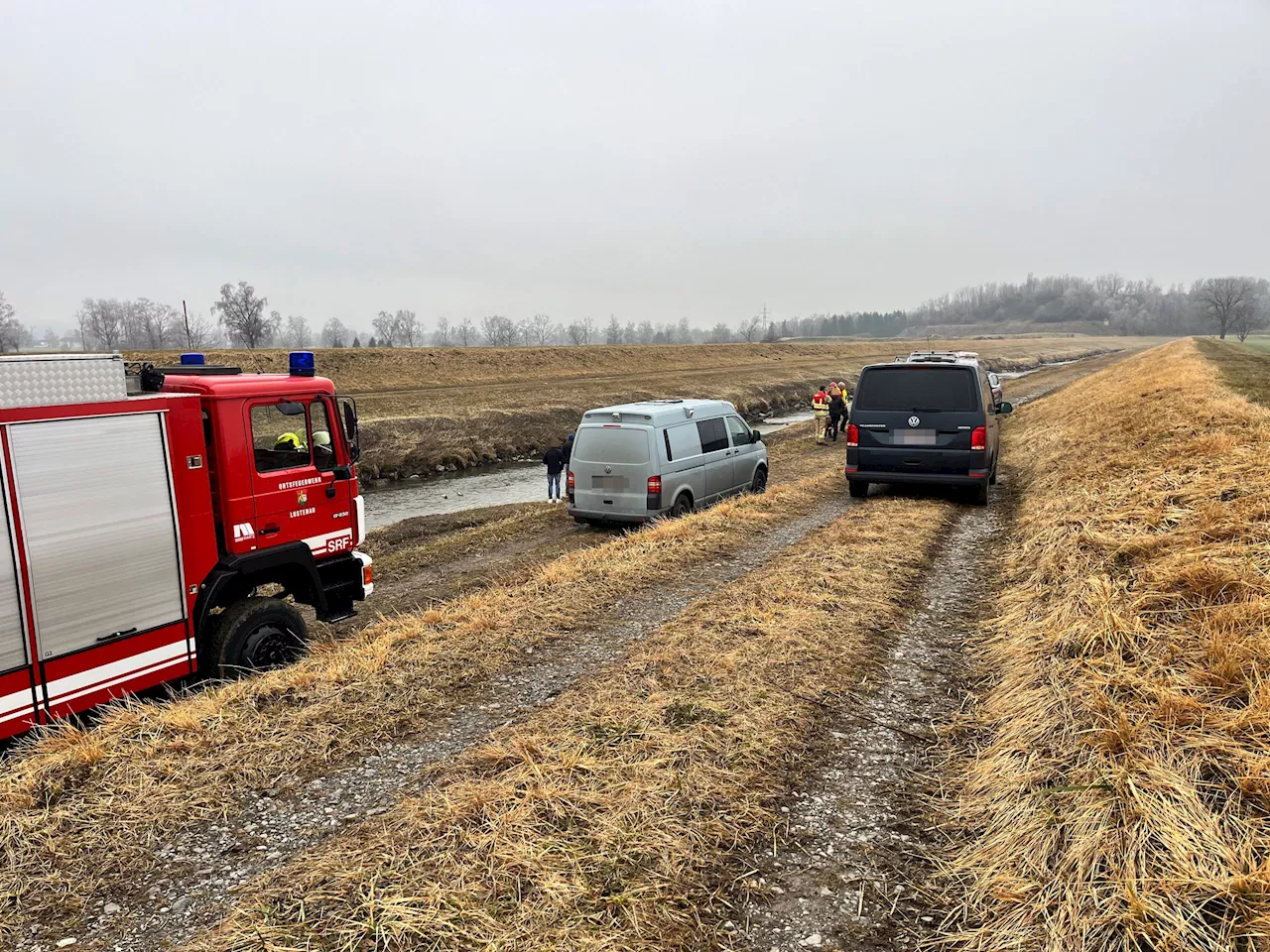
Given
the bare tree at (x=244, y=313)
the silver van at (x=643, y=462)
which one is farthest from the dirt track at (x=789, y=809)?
the bare tree at (x=244, y=313)

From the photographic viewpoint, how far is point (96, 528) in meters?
5.52

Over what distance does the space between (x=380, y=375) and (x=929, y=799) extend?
4430 cm

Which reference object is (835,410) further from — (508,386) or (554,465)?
(508,386)

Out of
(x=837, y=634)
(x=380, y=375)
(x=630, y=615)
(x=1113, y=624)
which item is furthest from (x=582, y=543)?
(x=380, y=375)

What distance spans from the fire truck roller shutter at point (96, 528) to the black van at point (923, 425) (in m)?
9.52

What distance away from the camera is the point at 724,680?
518 centimetres

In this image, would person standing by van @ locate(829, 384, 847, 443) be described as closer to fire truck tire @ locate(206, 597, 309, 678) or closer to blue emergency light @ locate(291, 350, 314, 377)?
blue emergency light @ locate(291, 350, 314, 377)

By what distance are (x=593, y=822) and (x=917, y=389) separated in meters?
9.73

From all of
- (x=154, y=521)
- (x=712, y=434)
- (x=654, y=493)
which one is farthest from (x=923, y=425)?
(x=154, y=521)

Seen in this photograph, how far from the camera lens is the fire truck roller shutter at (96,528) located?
518cm

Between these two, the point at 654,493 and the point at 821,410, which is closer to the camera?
the point at 654,493

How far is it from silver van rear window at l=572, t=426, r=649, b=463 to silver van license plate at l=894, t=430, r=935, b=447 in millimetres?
3989

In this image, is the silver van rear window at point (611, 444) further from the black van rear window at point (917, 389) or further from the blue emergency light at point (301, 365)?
the blue emergency light at point (301, 365)

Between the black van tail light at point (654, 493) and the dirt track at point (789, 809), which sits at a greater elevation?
the black van tail light at point (654, 493)
